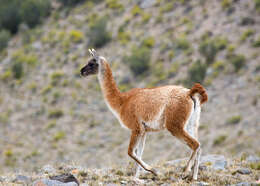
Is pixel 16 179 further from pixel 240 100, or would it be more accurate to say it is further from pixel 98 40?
pixel 98 40

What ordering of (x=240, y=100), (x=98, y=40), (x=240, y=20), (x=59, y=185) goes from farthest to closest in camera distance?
(x=98, y=40) < (x=240, y=20) < (x=240, y=100) < (x=59, y=185)

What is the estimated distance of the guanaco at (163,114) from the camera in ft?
25.6

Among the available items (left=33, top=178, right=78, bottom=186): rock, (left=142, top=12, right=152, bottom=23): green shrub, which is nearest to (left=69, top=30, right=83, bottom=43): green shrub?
(left=142, top=12, right=152, bottom=23): green shrub

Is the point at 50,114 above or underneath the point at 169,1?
underneath

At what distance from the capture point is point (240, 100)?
71.2 feet

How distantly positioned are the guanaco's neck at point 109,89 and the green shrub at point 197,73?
15.5 meters

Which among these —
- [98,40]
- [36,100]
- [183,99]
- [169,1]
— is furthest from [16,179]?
[169,1]

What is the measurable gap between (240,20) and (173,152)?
40.9ft

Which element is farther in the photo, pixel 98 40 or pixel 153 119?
pixel 98 40

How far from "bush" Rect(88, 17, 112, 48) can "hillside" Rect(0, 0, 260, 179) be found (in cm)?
7

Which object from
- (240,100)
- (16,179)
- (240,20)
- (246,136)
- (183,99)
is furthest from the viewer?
(240,20)

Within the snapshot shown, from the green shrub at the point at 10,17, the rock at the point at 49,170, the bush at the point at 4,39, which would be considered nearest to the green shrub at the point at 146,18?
the bush at the point at 4,39

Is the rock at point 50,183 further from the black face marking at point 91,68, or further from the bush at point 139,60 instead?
the bush at point 139,60

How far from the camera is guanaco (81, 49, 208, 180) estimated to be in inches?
307
